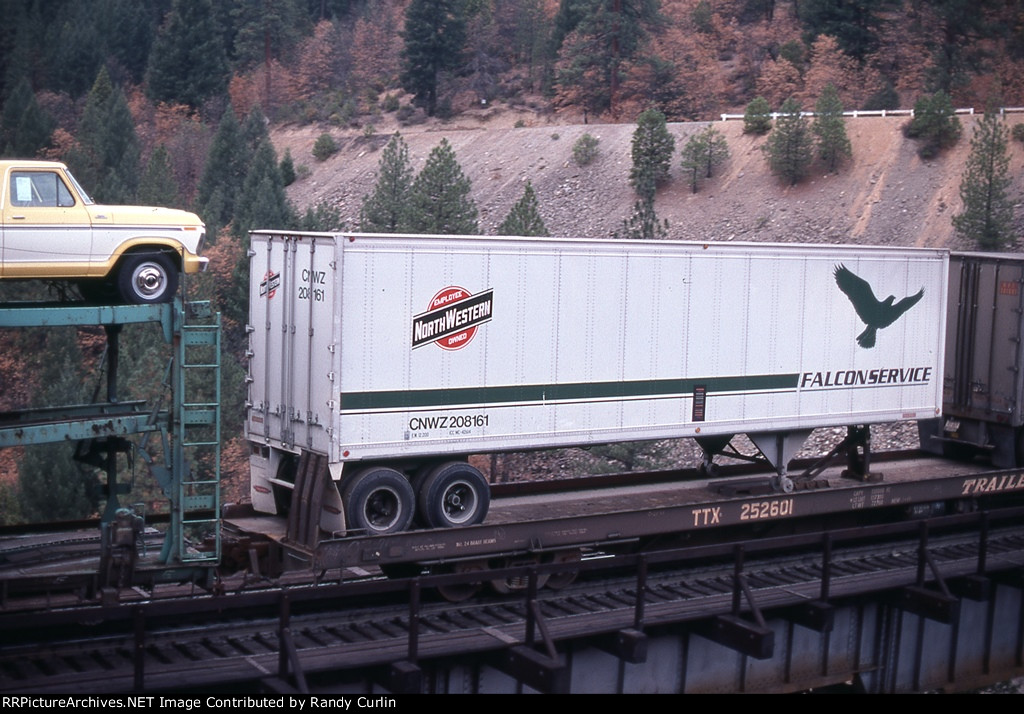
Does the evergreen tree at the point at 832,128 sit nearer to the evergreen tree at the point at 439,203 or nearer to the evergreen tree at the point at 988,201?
the evergreen tree at the point at 988,201

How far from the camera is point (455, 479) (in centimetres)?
1220

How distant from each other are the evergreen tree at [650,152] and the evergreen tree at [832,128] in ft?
24.5

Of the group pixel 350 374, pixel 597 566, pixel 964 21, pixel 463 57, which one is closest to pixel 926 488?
pixel 597 566

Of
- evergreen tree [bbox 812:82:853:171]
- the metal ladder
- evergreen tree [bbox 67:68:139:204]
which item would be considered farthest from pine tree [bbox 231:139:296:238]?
the metal ladder

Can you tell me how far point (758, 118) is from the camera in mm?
55188

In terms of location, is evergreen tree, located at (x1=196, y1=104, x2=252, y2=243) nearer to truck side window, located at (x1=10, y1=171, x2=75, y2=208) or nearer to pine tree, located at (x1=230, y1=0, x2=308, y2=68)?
pine tree, located at (x1=230, y1=0, x2=308, y2=68)

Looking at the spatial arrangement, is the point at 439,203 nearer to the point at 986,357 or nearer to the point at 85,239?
the point at 986,357

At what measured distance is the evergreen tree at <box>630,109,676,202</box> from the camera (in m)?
54.0

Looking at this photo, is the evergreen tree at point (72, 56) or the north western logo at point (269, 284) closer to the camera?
the north western logo at point (269, 284)

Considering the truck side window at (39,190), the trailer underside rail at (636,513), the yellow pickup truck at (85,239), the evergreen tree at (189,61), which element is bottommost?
the trailer underside rail at (636,513)

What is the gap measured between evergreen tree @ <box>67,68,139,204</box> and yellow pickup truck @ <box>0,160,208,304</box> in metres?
33.9

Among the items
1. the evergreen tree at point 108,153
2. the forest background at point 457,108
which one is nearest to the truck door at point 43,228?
the forest background at point 457,108

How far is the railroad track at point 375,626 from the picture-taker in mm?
9219

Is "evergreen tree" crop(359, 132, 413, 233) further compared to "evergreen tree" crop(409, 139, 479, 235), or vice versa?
"evergreen tree" crop(359, 132, 413, 233)
